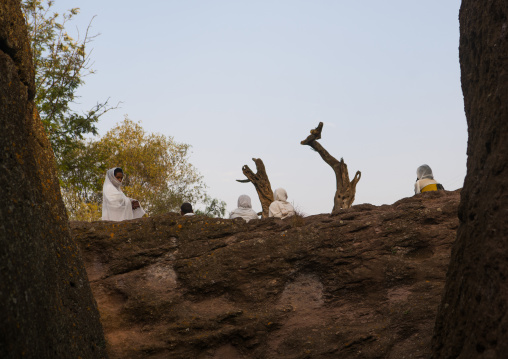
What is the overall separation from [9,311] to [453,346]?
2511mm

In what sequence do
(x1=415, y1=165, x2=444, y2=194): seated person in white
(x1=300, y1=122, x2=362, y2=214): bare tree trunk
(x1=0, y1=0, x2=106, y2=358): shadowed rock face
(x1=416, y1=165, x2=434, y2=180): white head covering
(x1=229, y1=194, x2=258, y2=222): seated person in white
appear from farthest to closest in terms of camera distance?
(x1=300, y1=122, x2=362, y2=214): bare tree trunk
(x1=229, y1=194, x2=258, y2=222): seated person in white
(x1=416, y1=165, x2=434, y2=180): white head covering
(x1=415, y1=165, x2=444, y2=194): seated person in white
(x1=0, y1=0, x2=106, y2=358): shadowed rock face

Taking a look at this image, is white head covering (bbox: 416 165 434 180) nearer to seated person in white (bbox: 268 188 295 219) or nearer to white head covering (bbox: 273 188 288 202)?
seated person in white (bbox: 268 188 295 219)

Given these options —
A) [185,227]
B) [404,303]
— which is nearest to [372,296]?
[404,303]

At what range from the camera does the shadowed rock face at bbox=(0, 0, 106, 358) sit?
3.36 meters

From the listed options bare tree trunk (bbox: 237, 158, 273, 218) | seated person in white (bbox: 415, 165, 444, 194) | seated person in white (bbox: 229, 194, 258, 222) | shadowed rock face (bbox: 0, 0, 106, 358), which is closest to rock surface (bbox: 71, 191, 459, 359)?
shadowed rock face (bbox: 0, 0, 106, 358)

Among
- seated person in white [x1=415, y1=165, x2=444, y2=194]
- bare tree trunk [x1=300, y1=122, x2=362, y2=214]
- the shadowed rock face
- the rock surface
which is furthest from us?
bare tree trunk [x1=300, y1=122, x2=362, y2=214]

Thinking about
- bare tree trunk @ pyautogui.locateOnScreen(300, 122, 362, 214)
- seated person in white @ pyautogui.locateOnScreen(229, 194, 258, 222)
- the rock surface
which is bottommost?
the rock surface

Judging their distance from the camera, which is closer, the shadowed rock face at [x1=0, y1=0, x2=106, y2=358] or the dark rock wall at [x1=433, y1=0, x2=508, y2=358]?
the dark rock wall at [x1=433, y1=0, x2=508, y2=358]

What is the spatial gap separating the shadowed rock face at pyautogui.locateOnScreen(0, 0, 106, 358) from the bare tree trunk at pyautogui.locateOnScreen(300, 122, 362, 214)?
12.9m

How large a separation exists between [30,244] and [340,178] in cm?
1418

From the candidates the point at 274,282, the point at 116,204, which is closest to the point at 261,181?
the point at 116,204

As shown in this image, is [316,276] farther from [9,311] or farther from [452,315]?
[9,311]

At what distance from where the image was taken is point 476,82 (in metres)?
3.98

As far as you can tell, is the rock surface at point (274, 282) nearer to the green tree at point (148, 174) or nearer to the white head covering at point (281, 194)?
the white head covering at point (281, 194)
